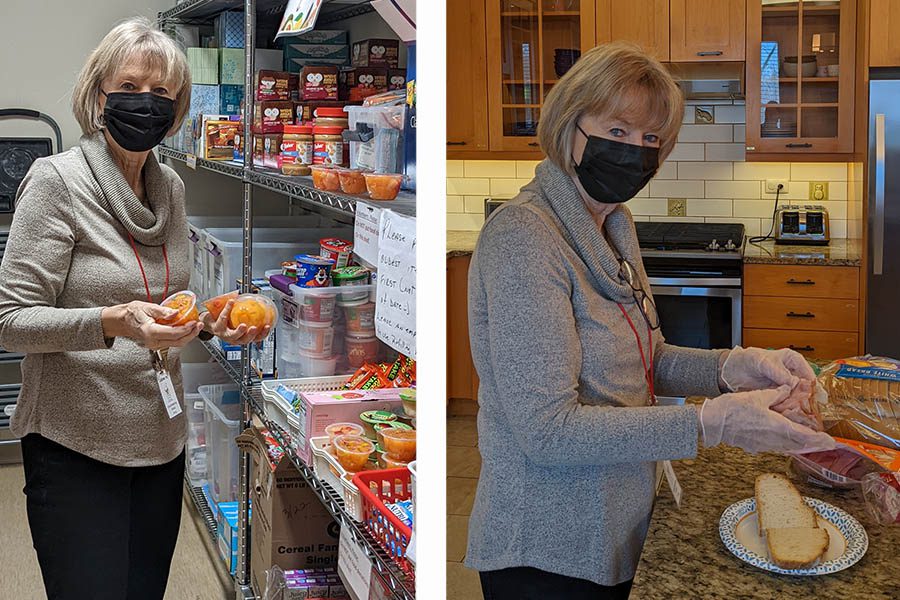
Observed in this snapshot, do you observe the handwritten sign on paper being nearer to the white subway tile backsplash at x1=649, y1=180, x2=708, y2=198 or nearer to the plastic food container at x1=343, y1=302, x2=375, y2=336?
the plastic food container at x1=343, y1=302, x2=375, y2=336

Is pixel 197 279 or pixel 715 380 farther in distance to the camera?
pixel 197 279

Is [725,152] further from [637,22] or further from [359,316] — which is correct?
[359,316]

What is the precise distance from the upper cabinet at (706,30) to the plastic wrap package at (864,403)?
3.29 metres

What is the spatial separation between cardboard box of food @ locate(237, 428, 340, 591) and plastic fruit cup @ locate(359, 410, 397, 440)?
0.37m

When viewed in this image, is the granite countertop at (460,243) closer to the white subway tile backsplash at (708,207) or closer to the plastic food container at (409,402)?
the white subway tile backsplash at (708,207)

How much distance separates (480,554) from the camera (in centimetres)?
131

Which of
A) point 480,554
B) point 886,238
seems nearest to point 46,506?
point 480,554

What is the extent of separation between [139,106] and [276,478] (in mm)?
833

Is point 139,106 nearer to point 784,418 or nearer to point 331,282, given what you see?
point 331,282

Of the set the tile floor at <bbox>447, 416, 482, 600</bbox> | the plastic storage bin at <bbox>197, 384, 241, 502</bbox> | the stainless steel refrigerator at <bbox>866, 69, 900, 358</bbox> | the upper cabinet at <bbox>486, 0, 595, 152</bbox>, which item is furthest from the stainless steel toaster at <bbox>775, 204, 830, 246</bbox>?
the plastic storage bin at <bbox>197, 384, 241, 502</bbox>

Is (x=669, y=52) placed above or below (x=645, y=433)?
above

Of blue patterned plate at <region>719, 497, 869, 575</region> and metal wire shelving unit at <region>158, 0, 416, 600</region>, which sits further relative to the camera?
metal wire shelving unit at <region>158, 0, 416, 600</region>

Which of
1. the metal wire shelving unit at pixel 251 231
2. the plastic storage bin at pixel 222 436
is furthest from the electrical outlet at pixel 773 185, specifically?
the plastic storage bin at pixel 222 436

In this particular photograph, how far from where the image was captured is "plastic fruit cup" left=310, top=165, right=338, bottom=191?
1696 mm
